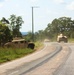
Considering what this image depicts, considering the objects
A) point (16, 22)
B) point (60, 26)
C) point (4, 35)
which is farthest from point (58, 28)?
point (4, 35)

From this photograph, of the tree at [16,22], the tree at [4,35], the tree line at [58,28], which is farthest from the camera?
the tree line at [58,28]

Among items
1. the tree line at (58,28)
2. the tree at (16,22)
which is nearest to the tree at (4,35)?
the tree at (16,22)

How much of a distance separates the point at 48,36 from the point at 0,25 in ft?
375

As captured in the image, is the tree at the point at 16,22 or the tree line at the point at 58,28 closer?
the tree at the point at 16,22

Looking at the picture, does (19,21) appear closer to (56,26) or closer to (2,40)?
(2,40)

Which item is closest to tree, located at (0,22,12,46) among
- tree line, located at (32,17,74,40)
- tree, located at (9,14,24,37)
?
tree, located at (9,14,24,37)

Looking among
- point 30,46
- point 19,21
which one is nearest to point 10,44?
point 30,46

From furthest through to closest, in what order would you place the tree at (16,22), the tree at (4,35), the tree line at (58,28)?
1. the tree line at (58,28)
2. the tree at (16,22)
3. the tree at (4,35)

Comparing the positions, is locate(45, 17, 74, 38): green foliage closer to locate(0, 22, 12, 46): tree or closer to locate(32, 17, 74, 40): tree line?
locate(32, 17, 74, 40): tree line

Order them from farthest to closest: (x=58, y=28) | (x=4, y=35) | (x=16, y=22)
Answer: (x=58, y=28), (x=16, y=22), (x=4, y=35)

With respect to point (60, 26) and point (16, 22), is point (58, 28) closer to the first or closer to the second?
point (60, 26)

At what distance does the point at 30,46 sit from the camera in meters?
50.4

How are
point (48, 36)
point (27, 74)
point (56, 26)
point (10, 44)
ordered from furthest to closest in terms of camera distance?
point (56, 26) → point (48, 36) → point (10, 44) → point (27, 74)

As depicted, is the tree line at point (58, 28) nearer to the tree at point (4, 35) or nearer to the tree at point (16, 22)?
the tree at point (16, 22)
